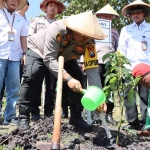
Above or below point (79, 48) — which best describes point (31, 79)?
below

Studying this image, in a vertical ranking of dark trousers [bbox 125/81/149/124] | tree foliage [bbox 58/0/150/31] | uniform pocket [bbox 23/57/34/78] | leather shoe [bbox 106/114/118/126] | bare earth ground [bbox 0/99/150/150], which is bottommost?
bare earth ground [bbox 0/99/150/150]

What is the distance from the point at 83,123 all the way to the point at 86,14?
1482 millimetres

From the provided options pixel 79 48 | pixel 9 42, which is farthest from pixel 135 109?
pixel 9 42

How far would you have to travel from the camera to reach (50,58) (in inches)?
131

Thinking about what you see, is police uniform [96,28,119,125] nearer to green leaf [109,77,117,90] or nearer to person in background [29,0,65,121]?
person in background [29,0,65,121]

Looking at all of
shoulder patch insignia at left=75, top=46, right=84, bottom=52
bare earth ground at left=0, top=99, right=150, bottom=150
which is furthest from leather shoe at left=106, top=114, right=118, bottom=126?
shoulder patch insignia at left=75, top=46, right=84, bottom=52

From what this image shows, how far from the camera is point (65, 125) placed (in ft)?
12.9

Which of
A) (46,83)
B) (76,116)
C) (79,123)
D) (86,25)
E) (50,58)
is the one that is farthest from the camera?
(46,83)

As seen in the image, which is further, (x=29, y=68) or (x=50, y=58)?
(x=29, y=68)

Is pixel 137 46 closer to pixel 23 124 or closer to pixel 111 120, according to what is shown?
pixel 111 120

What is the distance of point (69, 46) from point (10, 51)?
1311mm

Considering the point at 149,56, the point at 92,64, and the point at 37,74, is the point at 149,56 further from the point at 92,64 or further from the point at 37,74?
the point at 37,74

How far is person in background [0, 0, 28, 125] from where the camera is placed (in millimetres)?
4484

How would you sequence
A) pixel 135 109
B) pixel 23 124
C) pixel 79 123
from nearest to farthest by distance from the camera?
pixel 23 124 → pixel 79 123 → pixel 135 109
